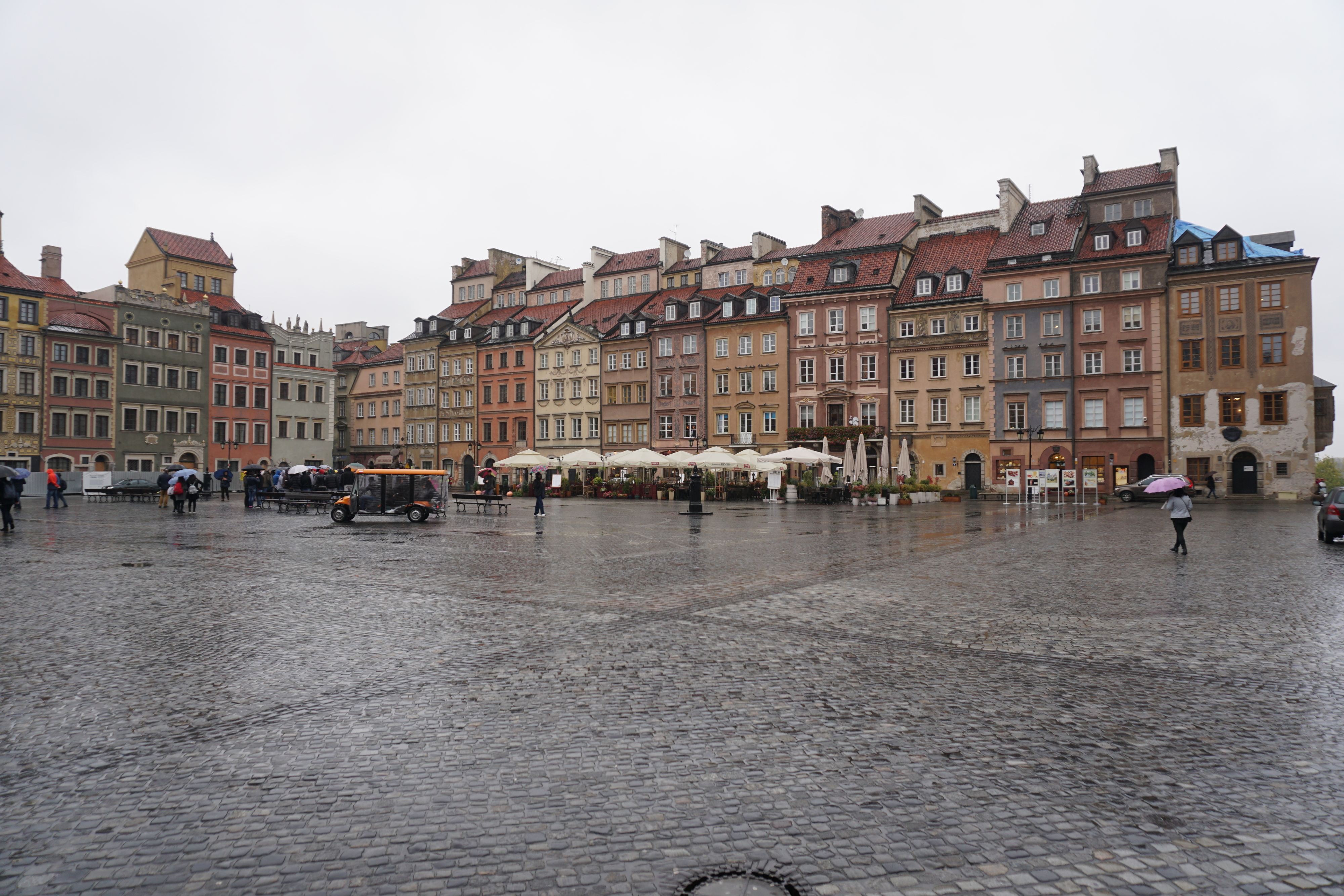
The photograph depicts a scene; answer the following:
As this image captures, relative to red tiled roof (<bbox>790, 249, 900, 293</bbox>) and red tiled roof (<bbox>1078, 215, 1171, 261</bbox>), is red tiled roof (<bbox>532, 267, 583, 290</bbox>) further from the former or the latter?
red tiled roof (<bbox>1078, 215, 1171, 261</bbox>)

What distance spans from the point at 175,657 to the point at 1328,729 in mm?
8437

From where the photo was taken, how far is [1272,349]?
147ft

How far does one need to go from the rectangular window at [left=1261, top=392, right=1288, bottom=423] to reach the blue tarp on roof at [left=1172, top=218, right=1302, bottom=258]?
680cm

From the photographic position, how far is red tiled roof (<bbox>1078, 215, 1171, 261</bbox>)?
156 feet

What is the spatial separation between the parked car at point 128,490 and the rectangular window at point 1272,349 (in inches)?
2092

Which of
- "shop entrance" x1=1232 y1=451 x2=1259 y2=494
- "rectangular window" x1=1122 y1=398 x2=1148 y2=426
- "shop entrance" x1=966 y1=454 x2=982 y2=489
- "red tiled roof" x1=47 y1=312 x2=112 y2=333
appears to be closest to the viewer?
"shop entrance" x1=1232 y1=451 x2=1259 y2=494

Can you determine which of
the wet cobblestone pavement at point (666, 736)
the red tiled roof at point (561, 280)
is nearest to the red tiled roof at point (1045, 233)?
the red tiled roof at point (561, 280)

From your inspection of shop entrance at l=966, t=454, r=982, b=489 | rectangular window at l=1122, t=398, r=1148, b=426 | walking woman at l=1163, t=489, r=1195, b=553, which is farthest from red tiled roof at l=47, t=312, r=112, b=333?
walking woman at l=1163, t=489, r=1195, b=553

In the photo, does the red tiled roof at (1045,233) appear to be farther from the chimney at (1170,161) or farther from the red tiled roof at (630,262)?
the red tiled roof at (630,262)

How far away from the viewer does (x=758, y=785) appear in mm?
4547

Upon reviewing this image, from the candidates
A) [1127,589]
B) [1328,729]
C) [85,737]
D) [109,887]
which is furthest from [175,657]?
[1127,589]

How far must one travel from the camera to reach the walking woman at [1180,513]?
54.6 ft

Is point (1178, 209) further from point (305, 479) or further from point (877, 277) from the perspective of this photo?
point (305, 479)

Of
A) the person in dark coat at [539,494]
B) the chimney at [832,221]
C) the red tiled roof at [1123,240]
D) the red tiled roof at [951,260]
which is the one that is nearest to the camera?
the person in dark coat at [539,494]
